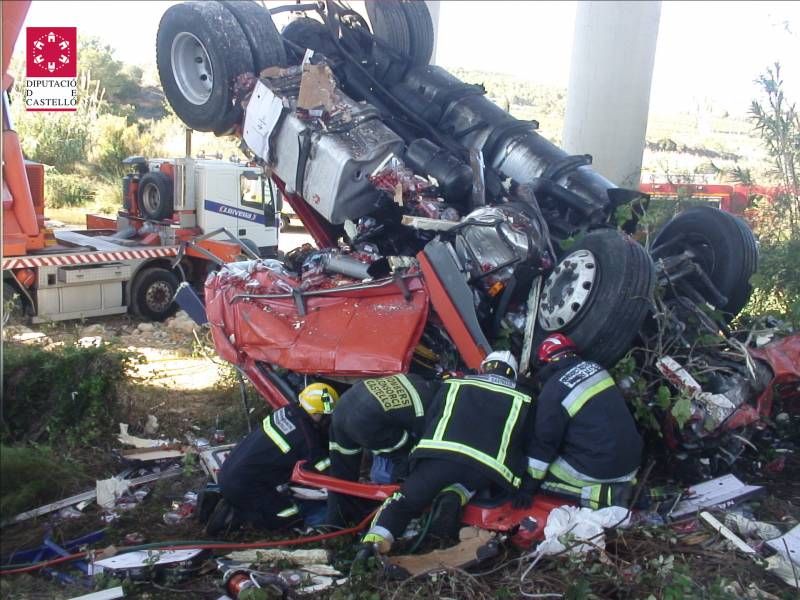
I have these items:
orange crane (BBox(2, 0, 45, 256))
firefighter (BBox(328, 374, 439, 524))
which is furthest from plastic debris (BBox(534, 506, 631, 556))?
orange crane (BBox(2, 0, 45, 256))

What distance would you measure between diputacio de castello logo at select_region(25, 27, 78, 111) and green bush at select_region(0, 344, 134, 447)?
8.24m

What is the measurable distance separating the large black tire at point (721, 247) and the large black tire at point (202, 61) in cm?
294

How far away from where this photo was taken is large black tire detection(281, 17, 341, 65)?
569cm

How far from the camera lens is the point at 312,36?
571cm

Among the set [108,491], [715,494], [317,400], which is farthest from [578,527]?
[108,491]

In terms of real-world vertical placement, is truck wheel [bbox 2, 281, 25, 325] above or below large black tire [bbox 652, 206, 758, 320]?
below

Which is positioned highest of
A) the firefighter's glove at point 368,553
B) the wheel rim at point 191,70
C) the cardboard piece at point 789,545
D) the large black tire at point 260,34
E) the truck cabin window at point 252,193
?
the large black tire at point 260,34

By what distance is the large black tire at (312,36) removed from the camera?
5688mm

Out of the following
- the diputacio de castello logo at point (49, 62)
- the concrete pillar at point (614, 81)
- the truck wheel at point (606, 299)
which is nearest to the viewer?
the truck wheel at point (606, 299)

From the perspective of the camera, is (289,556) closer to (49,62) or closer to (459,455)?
(459,455)

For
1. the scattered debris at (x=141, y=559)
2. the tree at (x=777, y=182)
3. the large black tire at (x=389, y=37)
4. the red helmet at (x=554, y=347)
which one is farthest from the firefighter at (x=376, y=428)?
the tree at (x=777, y=182)

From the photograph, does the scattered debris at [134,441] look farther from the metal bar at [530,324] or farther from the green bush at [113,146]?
the green bush at [113,146]

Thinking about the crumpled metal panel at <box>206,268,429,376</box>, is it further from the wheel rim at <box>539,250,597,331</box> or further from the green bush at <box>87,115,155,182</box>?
the green bush at <box>87,115,155,182</box>

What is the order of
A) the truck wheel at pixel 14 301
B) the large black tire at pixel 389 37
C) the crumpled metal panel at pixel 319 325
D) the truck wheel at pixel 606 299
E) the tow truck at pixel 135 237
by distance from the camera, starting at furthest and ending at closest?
1. the tow truck at pixel 135 237
2. the truck wheel at pixel 14 301
3. the large black tire at pixel 389 37
4. the crumpled metal panel at pixel 319 325
5. the truck wheel at pixel 606 299
